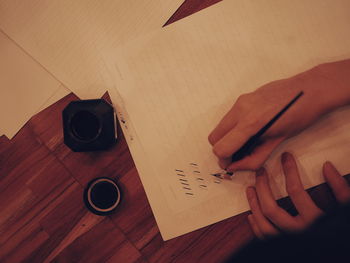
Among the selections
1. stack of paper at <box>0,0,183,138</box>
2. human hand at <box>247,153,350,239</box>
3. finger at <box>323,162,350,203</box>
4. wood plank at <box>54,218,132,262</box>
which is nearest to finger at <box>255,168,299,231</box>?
human hand at <box>247,153,350,239</box>

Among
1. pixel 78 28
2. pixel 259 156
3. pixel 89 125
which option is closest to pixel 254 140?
pixel 259 156

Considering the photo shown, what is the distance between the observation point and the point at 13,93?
0.56m

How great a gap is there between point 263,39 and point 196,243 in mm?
457

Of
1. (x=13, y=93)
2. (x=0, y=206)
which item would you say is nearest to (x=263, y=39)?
(x=13, y=93)

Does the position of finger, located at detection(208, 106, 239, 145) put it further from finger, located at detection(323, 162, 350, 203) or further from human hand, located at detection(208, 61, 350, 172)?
finger, located at detection(323, 162, 350, 203)

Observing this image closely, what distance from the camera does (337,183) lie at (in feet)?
1.57

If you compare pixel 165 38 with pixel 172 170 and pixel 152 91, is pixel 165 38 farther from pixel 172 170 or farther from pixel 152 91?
pixel 172 170

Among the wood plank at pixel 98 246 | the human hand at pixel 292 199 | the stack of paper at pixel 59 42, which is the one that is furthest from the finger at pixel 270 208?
the stack of paper at pixel 59 42

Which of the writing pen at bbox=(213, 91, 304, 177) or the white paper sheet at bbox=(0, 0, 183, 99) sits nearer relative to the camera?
the writing pen at bbox=(213, 91, 304, 177)

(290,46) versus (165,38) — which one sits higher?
(165,38)

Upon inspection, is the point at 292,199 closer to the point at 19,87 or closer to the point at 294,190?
the point at 294,190

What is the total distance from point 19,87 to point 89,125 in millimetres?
220

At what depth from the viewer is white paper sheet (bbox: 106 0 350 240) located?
1.67ft

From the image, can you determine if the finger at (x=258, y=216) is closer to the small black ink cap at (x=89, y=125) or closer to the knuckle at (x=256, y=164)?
the knuckle at (x=256, y=164)
